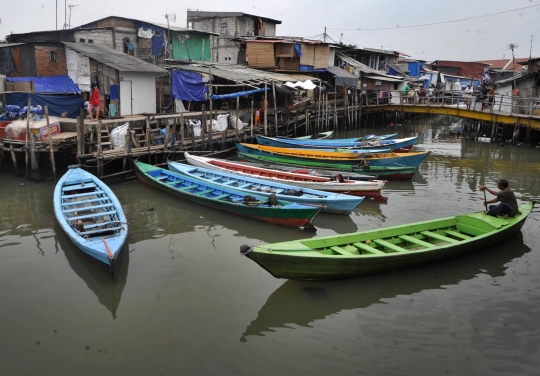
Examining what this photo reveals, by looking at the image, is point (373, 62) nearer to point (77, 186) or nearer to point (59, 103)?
point (59, 103)

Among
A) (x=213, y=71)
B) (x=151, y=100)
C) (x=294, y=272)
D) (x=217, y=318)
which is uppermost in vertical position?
(x=213, y=71)

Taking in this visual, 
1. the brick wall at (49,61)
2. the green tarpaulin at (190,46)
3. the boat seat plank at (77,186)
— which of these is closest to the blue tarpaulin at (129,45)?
the green tarpaulin at (190,46)

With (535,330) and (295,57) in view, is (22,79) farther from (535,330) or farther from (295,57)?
(535,330)

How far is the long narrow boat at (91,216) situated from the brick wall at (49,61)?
34.8 ft

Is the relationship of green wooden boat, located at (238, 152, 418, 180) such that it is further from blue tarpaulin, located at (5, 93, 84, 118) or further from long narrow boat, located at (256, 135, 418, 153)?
blue tarpaulin, located at (5, 93, 84, 118)

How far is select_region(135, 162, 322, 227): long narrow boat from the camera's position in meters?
10.8

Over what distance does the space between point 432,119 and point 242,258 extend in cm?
3845

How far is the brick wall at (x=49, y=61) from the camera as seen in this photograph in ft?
68.4

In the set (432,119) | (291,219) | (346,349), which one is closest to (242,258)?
(291,219)

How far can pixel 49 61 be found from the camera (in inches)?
827

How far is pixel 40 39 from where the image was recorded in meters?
22.6

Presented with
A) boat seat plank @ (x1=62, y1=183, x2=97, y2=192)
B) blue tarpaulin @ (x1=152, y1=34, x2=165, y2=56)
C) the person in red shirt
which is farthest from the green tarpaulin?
boat seat plank @ (x1=62, y1=183, x2=97, y2=192)

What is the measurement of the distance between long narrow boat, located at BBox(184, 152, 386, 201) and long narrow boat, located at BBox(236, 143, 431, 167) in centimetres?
276

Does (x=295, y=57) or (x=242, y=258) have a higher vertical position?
(x=295, y=57)
